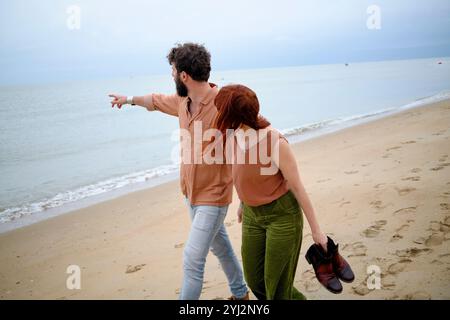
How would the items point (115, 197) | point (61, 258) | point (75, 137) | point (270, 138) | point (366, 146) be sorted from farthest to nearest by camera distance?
point (75, 137) < point (366, 146) < point (115, 197) < point (61, 258) < point (270, 138)

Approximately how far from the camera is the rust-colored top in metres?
2.26

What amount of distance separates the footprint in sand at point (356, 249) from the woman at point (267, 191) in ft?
4.85

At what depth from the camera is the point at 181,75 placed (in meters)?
2.64

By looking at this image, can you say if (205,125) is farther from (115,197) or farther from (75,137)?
(75,137)

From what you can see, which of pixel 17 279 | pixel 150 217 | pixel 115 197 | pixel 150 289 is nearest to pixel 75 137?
pixel 115 197

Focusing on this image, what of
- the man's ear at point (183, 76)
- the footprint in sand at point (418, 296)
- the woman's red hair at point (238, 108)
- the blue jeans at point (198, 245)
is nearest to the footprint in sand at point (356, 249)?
the footprint in sand at point (418, 296)

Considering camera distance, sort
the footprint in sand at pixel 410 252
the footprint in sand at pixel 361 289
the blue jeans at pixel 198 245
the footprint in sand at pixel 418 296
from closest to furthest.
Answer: the blue jeans at pixel 198 245 → the footprint in sand at pixel 418 296 → the footprint in sand at pixel 361 289 → the footprint in sand at pixel 410 252

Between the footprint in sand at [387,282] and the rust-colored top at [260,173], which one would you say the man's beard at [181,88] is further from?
the footprint in sand at [387,282]

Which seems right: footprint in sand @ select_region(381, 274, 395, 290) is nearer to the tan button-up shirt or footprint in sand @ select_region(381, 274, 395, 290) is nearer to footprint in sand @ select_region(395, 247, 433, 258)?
footprint in sand @ select_region(395, 247, 433, 258)

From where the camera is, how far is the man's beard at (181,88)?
269 cm

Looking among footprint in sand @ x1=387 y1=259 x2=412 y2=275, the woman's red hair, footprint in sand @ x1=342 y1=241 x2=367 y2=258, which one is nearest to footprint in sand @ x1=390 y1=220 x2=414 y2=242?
footprint in sand @ x1=342 y1=241 x2=367 y2=258

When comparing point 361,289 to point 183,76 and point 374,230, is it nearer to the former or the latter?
point 374,230

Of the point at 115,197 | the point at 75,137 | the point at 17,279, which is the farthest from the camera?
the point at 75,137

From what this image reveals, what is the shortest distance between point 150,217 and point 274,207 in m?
4.38
